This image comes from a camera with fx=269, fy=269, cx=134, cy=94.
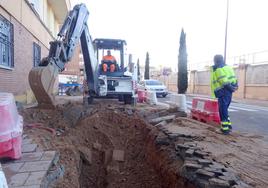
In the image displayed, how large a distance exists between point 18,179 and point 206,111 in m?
5.68

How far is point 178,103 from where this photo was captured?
959cm

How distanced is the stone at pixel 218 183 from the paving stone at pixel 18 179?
2346mm

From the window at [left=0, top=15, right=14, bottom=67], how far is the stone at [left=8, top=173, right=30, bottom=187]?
6.09 m

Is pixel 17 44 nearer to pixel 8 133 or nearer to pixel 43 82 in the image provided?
pixel 43 82

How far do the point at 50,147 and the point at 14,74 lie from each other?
623cm

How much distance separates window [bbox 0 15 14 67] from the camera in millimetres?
8517

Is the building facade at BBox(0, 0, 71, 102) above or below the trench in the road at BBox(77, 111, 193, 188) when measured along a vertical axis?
above

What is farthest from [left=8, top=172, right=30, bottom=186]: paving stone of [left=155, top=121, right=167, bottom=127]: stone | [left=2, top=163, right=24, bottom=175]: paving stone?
[left=155, top=121, right=167, bottom=127]: stone

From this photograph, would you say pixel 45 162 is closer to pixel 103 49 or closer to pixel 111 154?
pixel 111 154

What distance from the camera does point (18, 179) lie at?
324cm

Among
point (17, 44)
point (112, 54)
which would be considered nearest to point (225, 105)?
point (112, 54)

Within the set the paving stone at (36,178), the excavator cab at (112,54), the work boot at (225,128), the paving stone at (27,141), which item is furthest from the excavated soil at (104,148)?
the excavator cab at (112,54)

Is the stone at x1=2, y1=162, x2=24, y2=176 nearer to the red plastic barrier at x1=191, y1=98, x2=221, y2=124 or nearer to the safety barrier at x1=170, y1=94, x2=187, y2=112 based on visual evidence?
the red plastic barrier at x1=191, y1=98, x2=221, y2=124

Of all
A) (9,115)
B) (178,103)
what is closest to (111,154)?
(9,115)
